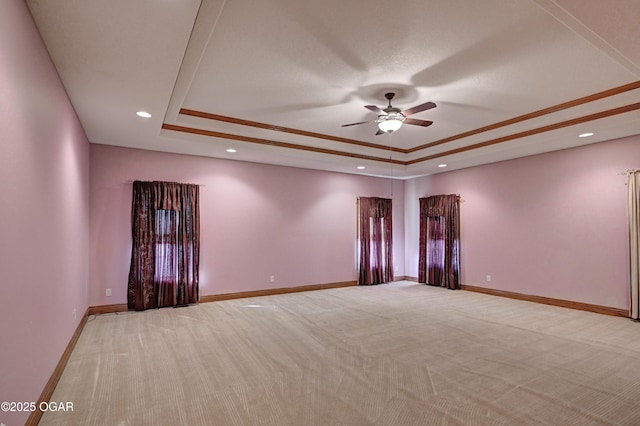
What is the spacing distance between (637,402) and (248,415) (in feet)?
9.56

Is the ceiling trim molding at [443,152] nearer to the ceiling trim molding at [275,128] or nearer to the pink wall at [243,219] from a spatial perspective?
the ceiling trim molding at [275,128]

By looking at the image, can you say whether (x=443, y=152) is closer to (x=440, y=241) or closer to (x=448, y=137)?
(x=448, y=137)

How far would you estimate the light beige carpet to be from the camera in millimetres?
2340

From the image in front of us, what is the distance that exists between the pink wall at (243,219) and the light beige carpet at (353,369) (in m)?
1.10

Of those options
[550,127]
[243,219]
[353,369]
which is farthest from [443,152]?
[353,369]

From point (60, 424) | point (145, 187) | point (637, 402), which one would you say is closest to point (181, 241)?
point (145, 187)

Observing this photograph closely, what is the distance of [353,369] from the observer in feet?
10.0

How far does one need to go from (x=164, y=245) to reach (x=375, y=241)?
4673 millimetres

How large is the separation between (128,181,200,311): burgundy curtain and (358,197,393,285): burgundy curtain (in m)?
3.75

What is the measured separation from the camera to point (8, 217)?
1.81 meters

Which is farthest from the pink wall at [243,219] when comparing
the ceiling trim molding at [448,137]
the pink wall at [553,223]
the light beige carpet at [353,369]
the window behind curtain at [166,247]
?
the pink wall at [553,223]

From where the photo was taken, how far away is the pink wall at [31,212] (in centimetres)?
176

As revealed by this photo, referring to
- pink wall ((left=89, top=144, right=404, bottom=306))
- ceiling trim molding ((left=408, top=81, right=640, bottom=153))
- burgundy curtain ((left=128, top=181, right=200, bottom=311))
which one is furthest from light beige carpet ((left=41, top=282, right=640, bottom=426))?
ceiling trim molding ((left=408, top=81, right=640, bottom=153))

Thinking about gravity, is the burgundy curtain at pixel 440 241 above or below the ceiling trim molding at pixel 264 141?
below
